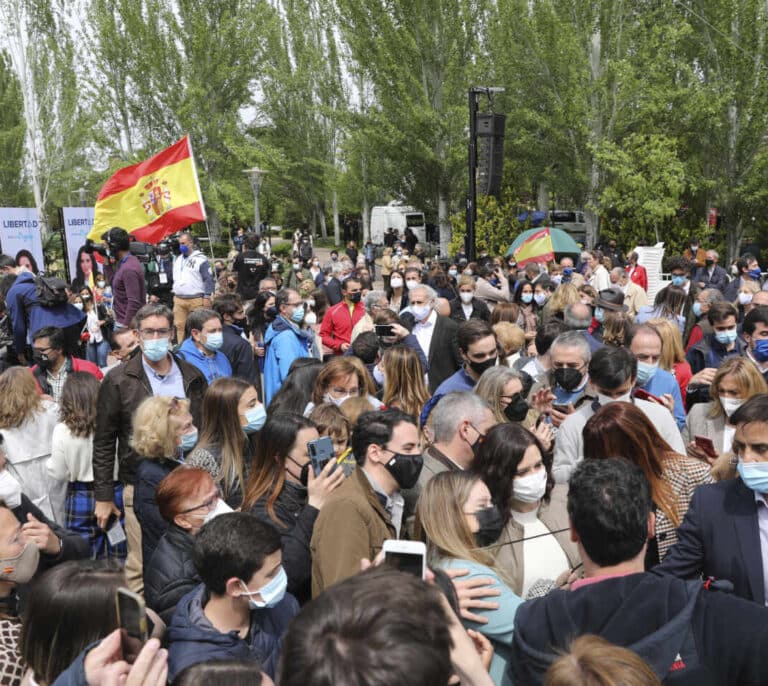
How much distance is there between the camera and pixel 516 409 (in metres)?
4.67

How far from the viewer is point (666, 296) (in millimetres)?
7629

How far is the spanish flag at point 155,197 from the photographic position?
9.11 metres

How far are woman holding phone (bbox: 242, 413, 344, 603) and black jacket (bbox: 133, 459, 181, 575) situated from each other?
0.47 m

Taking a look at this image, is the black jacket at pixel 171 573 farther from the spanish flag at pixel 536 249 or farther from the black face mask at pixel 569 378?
the spanish flag at pixel 536 249

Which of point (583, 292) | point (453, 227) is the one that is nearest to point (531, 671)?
point (583, 292)

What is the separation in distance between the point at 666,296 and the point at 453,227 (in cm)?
1856

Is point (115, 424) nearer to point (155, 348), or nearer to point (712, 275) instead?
point (155, 348)

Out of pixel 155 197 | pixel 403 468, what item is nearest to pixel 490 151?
pixel 155 197

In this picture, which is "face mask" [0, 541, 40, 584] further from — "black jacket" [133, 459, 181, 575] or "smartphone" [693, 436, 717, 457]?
"smartphone" [693, 436, 717, 457]

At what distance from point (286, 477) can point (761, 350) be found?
3763 millimetres

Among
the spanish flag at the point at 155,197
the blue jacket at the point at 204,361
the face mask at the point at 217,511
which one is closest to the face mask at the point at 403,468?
the face mask at the point at 217,511

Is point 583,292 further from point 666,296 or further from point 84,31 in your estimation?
point 84,31

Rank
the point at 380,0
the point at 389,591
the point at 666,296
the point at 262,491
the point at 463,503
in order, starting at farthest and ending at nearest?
the point at 380,0, the point at 666,296, the point at 262,491, the point at 463,503, the point at 389,591

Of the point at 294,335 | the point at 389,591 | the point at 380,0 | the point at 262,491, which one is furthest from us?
the point at 380,0
